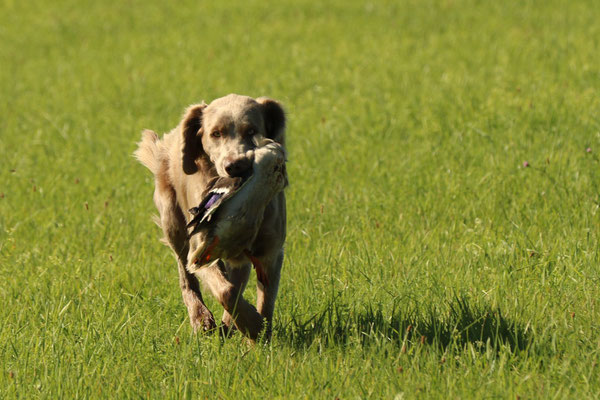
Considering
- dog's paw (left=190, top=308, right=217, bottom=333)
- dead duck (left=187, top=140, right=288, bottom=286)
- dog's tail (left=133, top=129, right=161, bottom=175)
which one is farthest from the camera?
dog's tail (left=133, top=129, right=161, bottom=175)

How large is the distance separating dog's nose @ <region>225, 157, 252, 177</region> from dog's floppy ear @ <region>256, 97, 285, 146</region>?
35.0 inches

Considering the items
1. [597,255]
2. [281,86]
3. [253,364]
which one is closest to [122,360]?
[253,364]

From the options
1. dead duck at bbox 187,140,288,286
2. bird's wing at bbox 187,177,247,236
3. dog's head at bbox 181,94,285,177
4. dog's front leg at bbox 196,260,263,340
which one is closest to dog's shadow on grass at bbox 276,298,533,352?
dog's front leg at bbox 196,260,263,340

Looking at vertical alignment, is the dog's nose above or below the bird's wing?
above

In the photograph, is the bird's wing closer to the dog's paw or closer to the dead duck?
the dead duck

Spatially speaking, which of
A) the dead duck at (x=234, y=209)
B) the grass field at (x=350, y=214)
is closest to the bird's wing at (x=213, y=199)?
the dead duck at (x=234, y=209)

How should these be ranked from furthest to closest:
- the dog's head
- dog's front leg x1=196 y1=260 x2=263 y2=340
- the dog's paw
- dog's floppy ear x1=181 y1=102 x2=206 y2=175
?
dog's floppy ear x1=181 y1=102 x2=206 y2=175
the dog's head
the dog's paw
dog's front leg x1=196 y1=260 x2=263 y2=340

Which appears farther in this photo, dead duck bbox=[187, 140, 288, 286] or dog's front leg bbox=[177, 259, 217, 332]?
dog's front leg bbox=[177, 259, 217, 332]

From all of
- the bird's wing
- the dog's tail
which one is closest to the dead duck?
the bird's wing

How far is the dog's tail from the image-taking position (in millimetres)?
6109

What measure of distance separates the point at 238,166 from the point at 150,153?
1652mm

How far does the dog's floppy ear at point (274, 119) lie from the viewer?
5.56 m

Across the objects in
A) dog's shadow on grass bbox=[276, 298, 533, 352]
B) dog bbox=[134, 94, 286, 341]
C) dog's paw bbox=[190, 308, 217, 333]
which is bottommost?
dog's paw bbox=[190, 308, 217, 333]

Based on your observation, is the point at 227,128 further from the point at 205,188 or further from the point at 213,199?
the point at 213,199
